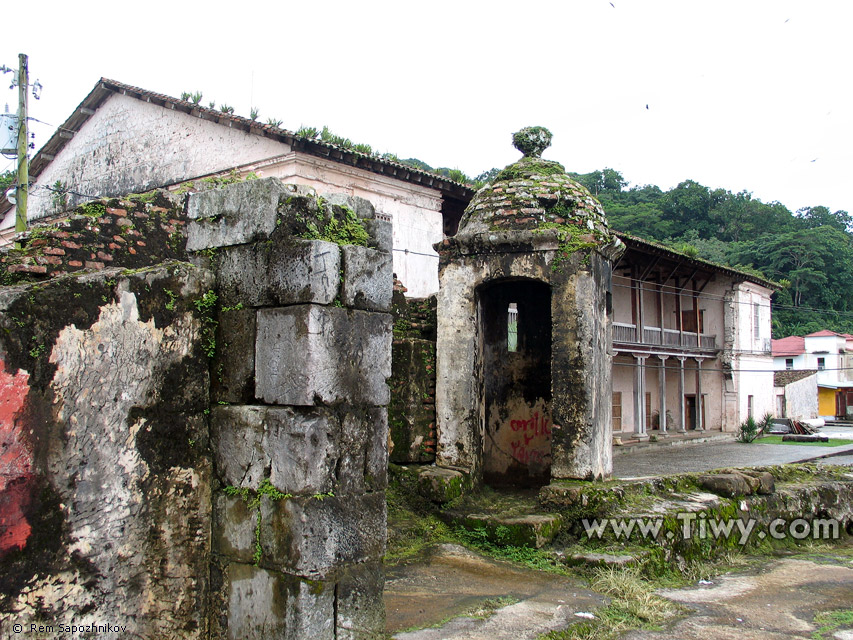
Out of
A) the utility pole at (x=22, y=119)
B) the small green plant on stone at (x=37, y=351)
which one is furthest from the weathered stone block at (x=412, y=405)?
the utility pole at (x=22, y=119)

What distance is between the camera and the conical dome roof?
7789mm

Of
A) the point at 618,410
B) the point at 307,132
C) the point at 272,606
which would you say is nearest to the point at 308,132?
the point at 307,132

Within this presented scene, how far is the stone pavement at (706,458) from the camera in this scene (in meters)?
14.7

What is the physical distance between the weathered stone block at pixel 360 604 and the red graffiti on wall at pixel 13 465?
148cm

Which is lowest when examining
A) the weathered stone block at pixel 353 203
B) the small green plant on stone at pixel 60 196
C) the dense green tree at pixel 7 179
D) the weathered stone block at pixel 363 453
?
the weathered stone block at pixel 363 453

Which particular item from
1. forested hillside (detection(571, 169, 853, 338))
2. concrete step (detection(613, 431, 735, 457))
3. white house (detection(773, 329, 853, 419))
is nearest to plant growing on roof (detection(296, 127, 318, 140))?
concrete step (detection(613, 431, 735, 457))

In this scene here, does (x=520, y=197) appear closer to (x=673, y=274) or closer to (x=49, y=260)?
(x=49, y=260)

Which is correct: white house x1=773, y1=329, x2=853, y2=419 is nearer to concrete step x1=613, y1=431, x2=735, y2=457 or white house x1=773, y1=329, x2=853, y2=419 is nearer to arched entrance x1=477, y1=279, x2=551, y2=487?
concrete step x1=613, y1=431, x2=735, y2=457

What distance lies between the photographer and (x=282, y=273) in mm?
3633

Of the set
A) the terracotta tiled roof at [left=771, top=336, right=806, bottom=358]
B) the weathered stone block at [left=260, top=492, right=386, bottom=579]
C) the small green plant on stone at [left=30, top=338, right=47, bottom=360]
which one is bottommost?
the weathered stone block at [left=260, top=492, right=386, bottom=579]

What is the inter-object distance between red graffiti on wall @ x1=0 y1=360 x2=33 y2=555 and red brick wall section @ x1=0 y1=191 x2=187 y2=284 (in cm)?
145

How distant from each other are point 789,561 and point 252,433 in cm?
621

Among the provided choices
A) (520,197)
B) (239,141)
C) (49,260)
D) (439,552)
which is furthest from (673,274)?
(49,260)

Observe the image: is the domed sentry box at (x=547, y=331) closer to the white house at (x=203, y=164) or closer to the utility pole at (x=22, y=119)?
the white house at (x=203, y=164)
